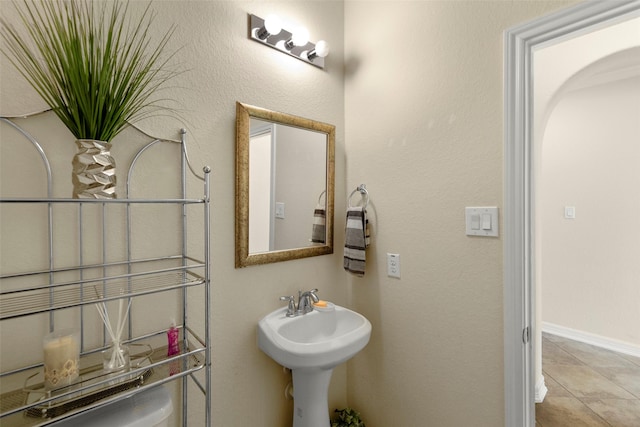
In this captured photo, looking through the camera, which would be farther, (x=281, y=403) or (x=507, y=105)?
(x=281, y=403)

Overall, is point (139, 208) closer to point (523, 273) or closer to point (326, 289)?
point (326, 289)

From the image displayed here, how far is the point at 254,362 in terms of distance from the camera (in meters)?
1.40

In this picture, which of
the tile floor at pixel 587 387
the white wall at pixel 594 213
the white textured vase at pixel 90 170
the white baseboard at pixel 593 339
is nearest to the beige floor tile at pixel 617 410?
the tile floor at pixel 587 387

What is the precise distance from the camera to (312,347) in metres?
1.20

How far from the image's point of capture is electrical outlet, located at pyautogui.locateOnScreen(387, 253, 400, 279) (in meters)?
1.53

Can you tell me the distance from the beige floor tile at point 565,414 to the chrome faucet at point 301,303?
1671 millimetres

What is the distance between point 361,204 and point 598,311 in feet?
9.29

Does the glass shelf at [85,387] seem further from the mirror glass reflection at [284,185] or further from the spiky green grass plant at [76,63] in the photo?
the spiky green grass plant at [76,63]

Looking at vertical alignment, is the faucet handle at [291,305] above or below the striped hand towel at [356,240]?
below

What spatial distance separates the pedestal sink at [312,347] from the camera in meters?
1.20

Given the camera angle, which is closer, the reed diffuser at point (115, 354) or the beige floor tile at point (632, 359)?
the reed diffuser at point (115, 354)

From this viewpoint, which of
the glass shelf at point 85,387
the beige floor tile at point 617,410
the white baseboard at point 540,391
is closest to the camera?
the glass shelf at point 85,387

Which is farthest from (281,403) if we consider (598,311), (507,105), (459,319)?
(598,311)

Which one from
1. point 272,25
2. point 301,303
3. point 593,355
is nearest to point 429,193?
point 301,303
